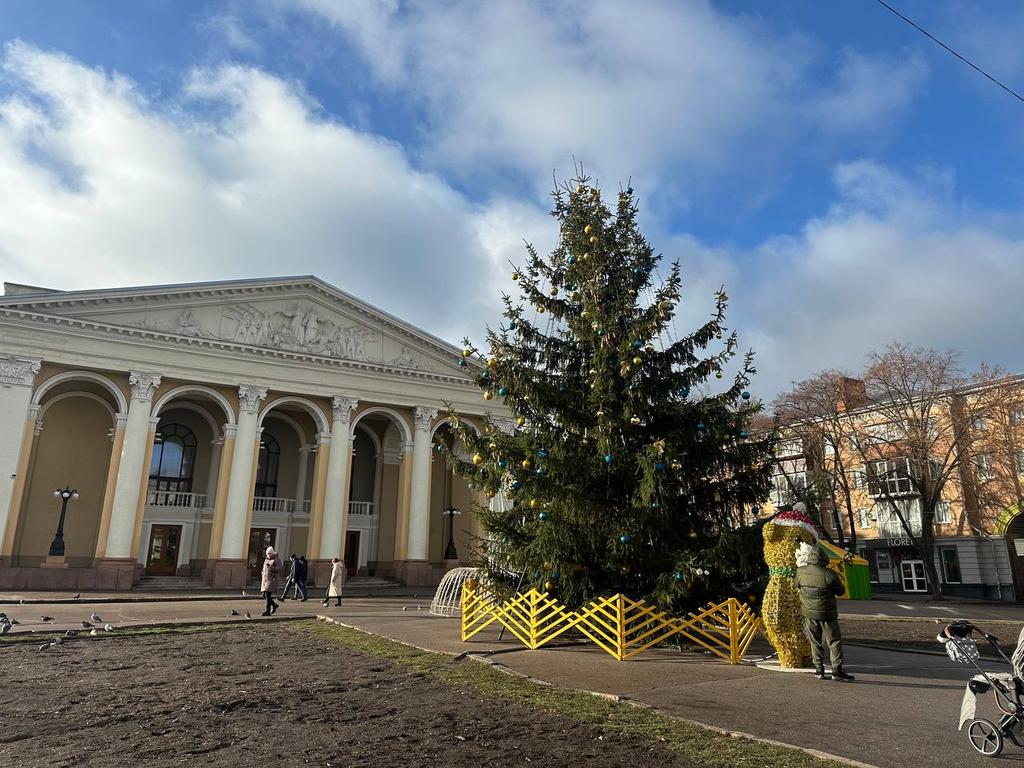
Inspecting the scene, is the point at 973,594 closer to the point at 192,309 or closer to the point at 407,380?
the point at 407,380

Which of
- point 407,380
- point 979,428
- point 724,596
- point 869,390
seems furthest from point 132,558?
point 979,428

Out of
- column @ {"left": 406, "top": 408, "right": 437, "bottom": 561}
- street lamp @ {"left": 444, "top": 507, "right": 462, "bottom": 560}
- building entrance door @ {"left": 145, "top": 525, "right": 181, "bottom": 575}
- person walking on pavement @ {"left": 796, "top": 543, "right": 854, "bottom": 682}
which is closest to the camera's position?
person walking on pavement @ {"left": 796, "top": 543, "right": 854, "bottom": 682}

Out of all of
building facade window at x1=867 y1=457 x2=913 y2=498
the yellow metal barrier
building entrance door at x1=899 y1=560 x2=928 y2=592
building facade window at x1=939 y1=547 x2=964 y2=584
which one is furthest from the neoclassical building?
building facade window at x1=939 y1=547 x2=964 y2=584

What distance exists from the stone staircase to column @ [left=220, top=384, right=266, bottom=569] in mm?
1880

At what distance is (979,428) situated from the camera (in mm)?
34094

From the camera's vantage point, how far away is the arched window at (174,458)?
35500 mm

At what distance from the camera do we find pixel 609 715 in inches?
274

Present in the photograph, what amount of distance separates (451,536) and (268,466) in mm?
11228

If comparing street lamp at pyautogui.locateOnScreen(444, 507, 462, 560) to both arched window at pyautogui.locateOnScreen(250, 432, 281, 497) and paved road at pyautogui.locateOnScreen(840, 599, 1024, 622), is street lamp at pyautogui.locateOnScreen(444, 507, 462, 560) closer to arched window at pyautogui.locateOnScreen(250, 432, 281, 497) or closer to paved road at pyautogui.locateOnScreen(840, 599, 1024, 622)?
arched window at pyautogui.locateOnScreen(250, 432, 281, 497)

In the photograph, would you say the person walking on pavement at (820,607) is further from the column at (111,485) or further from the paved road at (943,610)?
the column at (111,485)

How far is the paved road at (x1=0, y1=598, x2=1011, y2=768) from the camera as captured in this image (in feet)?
19.8

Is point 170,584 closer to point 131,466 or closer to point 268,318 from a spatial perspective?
point 131,466

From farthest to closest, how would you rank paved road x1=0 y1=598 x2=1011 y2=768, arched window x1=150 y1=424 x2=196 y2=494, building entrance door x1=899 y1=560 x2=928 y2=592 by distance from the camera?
building entrance door x1=899 y1=560 x2=928 y2=592, arched window x1=150 y1=424 x2=196 y2=494, paved road x1=0 y1=598 x2=1011 y2=768

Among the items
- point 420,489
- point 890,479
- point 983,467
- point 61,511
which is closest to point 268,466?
point 420,489
